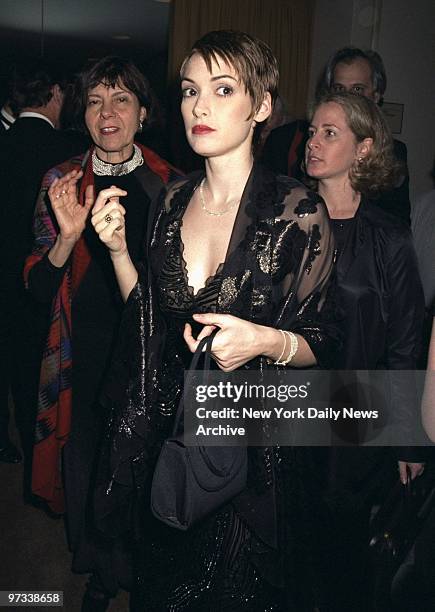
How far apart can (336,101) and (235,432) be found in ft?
5.01

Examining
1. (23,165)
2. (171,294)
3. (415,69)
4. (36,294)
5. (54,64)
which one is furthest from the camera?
(415,69)

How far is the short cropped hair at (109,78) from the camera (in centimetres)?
230

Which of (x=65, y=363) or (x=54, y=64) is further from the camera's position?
(x=54, y=64)

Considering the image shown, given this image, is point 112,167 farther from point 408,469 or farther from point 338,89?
point 408,469

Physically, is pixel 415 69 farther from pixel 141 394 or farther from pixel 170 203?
pixel 141 394

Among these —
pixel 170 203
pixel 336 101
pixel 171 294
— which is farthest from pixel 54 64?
pixel 171 294

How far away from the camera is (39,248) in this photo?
224 centimetres

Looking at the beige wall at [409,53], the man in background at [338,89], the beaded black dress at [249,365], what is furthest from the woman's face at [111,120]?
the beige wall at [409,53]

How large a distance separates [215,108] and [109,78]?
99 cm

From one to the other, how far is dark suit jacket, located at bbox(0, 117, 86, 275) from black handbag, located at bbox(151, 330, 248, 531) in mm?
1898

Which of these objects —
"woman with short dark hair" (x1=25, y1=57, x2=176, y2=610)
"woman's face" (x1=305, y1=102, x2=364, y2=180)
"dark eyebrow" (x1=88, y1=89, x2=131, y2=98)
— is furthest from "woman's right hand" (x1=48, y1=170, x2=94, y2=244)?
"woman's face" (x1=305, y1=102, x2=364, y2=180)

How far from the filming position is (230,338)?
129 cm

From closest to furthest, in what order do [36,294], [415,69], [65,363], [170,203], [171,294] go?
[171,294] → [170,203] → [36,294] → [65,363] → [415,69]

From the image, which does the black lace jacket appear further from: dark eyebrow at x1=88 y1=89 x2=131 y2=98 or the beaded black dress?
dark eyebrow at x1=88 y1=89 x2=131 y2=98
